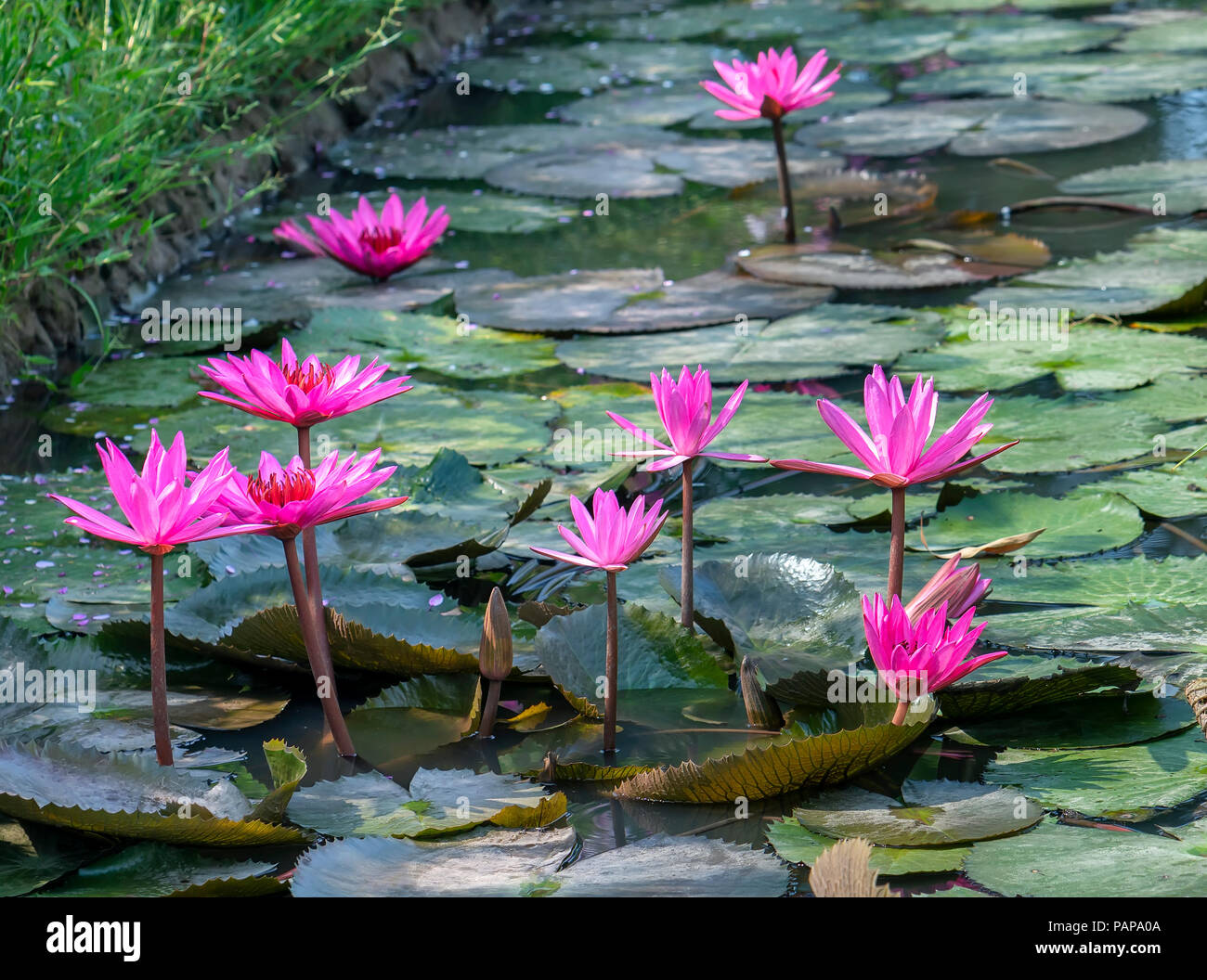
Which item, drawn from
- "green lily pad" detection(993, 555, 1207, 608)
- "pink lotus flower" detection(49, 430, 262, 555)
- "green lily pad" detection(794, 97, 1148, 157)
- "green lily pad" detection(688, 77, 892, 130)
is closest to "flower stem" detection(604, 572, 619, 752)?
"pink lotus flower" detection(49, 430, 262, 555)

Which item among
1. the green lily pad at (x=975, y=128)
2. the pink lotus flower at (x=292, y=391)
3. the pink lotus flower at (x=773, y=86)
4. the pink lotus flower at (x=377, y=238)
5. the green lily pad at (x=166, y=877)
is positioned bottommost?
the green lily pad at (x=166, y=877)

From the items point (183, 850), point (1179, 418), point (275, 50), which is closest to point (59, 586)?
point (183, 850)

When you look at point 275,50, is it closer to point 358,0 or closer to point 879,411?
point 358,0

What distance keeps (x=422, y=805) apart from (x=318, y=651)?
7.3 inches

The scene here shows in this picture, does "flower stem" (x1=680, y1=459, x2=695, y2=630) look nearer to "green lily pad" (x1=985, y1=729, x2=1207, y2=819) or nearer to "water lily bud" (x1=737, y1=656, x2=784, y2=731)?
"water lily bud" (x1=737, y1=656, x2=784, y2=731)

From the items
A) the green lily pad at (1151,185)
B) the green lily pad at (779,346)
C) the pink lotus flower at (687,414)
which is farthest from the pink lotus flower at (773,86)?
the pink lotus flower at (687,414)

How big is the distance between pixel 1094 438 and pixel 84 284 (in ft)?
7.44

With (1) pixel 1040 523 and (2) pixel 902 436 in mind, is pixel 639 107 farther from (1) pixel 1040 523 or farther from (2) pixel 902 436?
(2) pixel 902 436

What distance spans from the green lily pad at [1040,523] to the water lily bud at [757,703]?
1.63 feet

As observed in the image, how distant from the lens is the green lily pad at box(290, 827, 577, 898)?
3.87 feet

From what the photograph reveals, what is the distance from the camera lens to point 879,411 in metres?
1.32

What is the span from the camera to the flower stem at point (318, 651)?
4.26 feet

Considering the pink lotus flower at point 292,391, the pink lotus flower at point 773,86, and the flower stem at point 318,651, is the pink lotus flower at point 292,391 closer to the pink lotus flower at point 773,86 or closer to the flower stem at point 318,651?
the flower stem at point 318,651

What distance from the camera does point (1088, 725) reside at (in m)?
1.43
